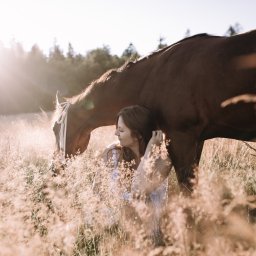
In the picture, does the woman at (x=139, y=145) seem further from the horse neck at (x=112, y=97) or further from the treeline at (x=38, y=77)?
the treeline at (x=38, y=77)

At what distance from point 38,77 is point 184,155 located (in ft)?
133

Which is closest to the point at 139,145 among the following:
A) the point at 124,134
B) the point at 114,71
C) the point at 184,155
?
the point at 124,134

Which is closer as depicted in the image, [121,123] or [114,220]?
[114,220]

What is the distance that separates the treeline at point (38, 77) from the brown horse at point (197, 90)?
1272 inches

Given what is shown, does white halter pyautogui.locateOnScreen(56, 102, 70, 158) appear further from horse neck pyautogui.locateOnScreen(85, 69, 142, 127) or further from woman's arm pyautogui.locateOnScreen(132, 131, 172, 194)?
woman's arm pyautogui.locateOnScreen(132, 131, 172, 194)

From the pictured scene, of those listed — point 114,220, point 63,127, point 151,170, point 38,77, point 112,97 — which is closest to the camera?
point 151,170

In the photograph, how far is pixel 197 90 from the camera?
347 cm

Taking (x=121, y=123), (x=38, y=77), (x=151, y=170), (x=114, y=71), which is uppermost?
(x=38, y=77)

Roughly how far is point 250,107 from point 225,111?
0.23m

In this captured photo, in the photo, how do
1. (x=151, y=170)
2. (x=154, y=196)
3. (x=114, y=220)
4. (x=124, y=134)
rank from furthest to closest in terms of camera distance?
(x=154, y=196) < (x=124, y=134) < (x=114, y=220) < (x=151, y=170)

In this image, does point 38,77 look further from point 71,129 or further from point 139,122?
point 139,122

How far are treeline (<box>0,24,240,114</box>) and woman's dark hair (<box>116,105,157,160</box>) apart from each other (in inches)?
1280

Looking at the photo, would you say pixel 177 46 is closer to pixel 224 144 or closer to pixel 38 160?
pixel 224 144

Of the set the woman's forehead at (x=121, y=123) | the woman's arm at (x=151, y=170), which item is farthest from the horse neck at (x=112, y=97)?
the woman's arm at (x=151, y=170)
